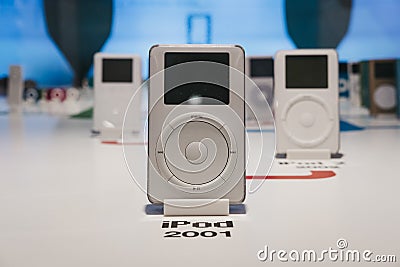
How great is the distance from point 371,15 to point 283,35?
1456mm

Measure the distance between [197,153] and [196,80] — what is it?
0.20 metres

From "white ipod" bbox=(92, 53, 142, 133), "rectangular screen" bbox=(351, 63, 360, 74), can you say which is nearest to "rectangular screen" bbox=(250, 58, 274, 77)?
"white ipod" bbox=(92, 53, 142, 133)

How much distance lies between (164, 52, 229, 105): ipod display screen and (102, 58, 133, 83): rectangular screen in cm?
214

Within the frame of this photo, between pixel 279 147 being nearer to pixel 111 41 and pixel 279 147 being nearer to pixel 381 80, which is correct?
pixel 381 80

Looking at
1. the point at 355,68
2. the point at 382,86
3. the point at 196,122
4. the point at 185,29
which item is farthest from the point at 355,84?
the point at 196,122

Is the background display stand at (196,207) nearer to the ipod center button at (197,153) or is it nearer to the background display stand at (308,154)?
the ipod center button at (197,153)

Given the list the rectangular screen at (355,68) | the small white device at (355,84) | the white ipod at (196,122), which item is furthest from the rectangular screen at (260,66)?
the white ipod at (196,122)

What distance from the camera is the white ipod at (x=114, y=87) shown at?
145 inches

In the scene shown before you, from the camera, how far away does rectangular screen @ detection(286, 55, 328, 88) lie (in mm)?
2701

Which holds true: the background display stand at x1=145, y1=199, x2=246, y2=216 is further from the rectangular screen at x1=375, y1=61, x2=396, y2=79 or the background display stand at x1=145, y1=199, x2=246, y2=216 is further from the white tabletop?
the rectangular screen at x1=375, y1=61, x2=396, y2=79

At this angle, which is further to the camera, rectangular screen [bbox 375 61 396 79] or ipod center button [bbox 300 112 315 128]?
rectangular screen [bbox 375 61 396 79]

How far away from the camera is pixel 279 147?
2.82m

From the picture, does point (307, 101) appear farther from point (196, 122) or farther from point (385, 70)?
point (385, 70)

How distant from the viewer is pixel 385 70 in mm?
5125
